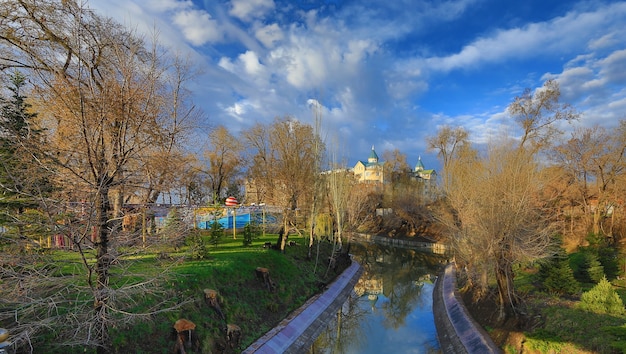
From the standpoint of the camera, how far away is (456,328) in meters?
14.2

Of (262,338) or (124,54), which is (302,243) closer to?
(262,338)

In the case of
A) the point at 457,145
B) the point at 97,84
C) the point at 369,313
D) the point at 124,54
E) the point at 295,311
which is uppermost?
the point at 457,145

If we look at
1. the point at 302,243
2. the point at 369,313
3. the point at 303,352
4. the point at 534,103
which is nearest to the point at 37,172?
the point at 303,352

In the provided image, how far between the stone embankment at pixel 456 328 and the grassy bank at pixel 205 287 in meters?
7.14

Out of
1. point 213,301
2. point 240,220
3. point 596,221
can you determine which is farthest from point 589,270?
point 240,220

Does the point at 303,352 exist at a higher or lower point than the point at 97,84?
lower

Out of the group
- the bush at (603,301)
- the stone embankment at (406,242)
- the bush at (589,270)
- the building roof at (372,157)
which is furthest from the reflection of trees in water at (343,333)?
the building roof at (372,157)

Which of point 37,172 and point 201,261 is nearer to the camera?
point 37,172

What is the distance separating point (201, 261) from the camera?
14078 mm

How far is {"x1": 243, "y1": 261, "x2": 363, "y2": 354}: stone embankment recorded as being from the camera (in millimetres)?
12059

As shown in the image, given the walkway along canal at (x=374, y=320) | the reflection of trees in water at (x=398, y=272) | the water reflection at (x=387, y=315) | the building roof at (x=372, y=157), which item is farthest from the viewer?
the building roof at (x=372, y=157)

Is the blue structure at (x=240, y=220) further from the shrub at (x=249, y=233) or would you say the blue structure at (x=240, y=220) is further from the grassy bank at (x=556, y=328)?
the grassy bank at (x=556, y=328)

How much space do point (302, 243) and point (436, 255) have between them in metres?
17.9

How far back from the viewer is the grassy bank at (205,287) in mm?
6891
